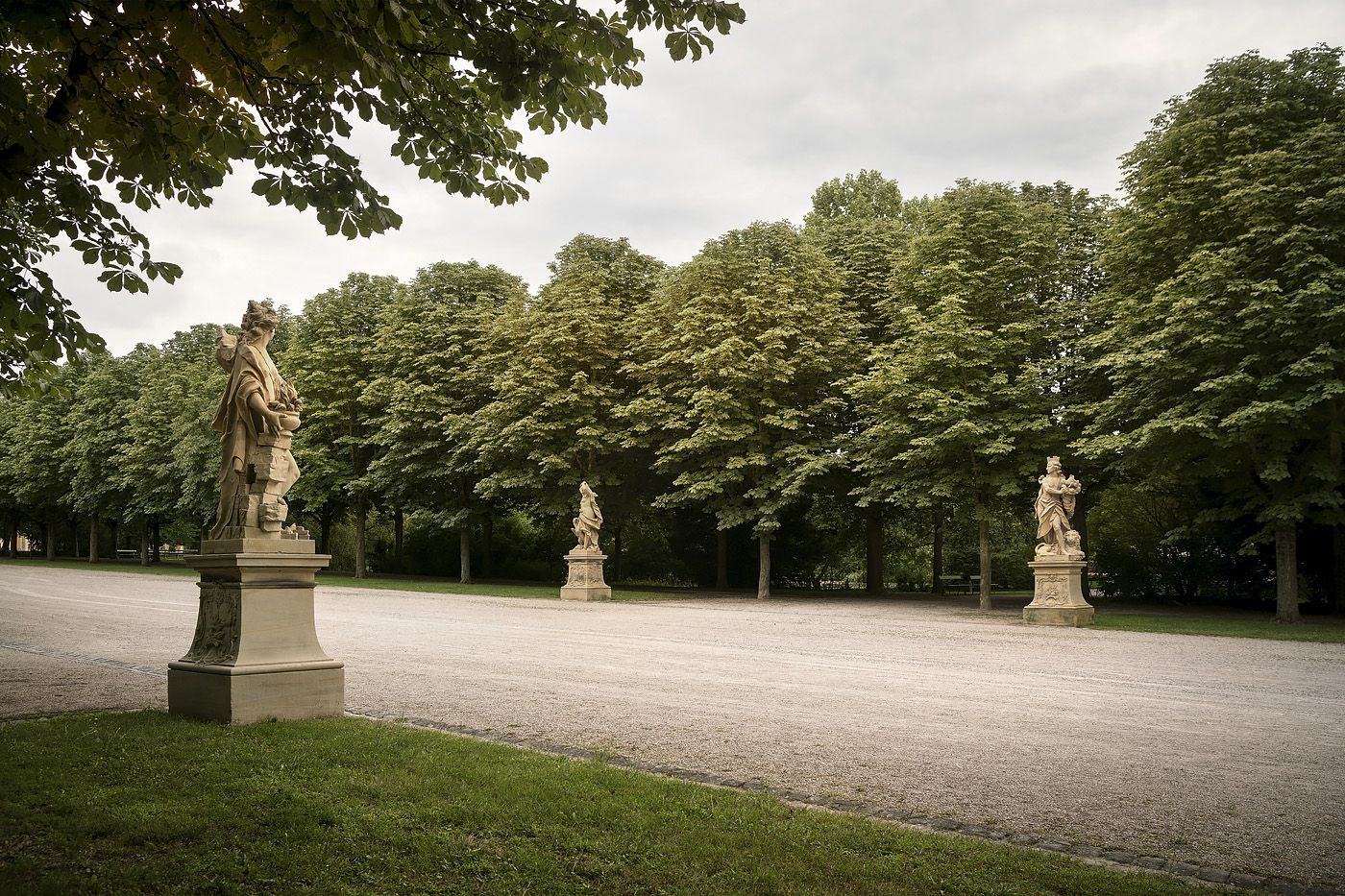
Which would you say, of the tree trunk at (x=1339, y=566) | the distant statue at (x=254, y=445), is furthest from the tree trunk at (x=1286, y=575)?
the distant statue at (x=254, y=445)

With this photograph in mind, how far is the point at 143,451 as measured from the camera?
4784 cm

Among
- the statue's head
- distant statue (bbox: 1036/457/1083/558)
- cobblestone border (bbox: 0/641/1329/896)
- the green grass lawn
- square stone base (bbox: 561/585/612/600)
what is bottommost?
square stone base (bbox: 561/585/612/600)

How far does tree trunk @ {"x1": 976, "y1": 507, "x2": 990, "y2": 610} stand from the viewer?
25.5 metres

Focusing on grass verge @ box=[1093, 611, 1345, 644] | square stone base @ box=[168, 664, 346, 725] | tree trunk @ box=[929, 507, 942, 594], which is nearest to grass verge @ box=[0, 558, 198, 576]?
tree trunk @ box=[929, 507, 942, 594]

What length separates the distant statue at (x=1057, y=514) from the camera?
20.8 m

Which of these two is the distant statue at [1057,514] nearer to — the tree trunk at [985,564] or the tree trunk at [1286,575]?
the tree trunk at [985,564]

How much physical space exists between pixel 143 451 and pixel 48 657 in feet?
134

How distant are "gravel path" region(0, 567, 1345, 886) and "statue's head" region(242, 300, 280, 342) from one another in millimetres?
3725

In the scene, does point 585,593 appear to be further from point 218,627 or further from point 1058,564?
point 218,627

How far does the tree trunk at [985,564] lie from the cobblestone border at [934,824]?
20494 mm

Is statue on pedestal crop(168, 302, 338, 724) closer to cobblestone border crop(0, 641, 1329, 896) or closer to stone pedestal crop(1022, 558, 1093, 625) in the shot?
cobblestone border crop(0, 641, 1329, 896)

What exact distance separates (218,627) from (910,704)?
6924mm

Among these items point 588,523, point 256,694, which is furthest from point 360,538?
point 256,694

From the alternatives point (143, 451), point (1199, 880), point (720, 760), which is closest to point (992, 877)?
point (1199, 880)
